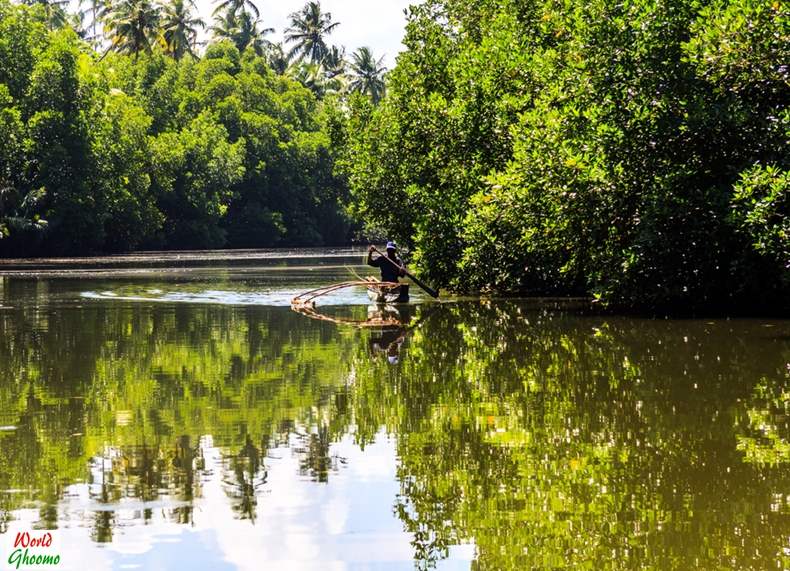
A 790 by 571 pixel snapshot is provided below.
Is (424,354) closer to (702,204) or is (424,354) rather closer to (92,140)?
(702,204)

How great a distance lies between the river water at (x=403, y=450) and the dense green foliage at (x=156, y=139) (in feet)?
72.8

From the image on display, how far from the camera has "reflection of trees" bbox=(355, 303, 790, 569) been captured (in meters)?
6.48

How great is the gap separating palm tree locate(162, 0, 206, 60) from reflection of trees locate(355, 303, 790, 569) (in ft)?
224

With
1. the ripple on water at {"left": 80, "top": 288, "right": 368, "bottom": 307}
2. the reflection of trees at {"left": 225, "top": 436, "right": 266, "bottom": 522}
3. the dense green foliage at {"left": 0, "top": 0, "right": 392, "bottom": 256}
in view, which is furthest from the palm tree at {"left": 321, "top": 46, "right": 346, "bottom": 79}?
the reflection of trees at {"left": 225, "top": 436, "right": 266, "bottom": 522}

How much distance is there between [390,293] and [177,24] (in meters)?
61.0

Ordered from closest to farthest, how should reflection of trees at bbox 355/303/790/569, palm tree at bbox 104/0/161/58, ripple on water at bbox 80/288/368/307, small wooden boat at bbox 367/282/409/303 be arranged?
reflection of trees at bbox 355/303/790/569 → small wooden boat at bbox 367/282/409/303 → ripple on water at bbox 80/288/368/307 → palm tree at bbox 104/0/161/58

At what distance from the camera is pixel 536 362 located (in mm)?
14844

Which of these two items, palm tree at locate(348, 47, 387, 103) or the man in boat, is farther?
palm tree at locate(348, 47, 387, 103)

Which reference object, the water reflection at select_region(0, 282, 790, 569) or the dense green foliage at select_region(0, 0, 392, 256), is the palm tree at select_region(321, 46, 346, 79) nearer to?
the dense green foliage at select_region(0, 0, 392, 256)

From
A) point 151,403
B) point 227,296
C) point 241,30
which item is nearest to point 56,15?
point 241,30

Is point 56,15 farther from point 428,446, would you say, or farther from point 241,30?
point 428,446

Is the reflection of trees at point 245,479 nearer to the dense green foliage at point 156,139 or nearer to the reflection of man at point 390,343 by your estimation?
the reflection of man at point 390,343

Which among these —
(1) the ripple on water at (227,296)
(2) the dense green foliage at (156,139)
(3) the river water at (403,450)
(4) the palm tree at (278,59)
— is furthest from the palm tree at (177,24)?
(3) the river water at (403,450)

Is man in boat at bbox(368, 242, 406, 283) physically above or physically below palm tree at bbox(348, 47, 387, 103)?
→ below
